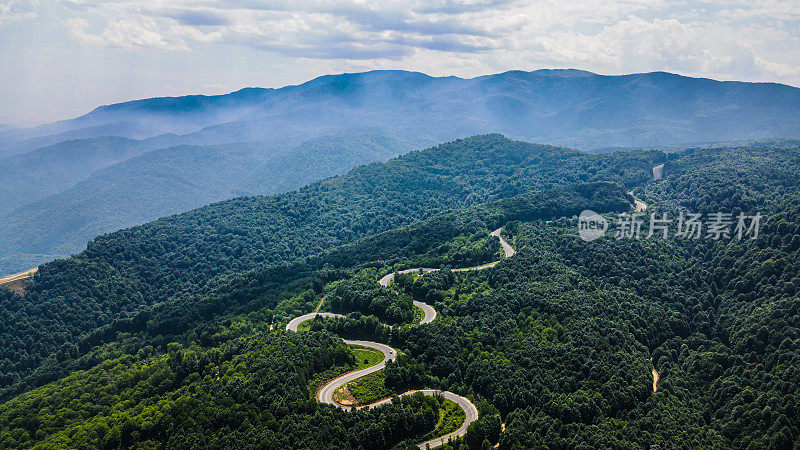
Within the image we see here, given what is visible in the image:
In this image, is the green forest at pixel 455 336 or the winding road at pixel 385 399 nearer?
the winding road at pixel 385 399

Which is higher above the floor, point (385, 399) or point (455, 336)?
point (455, 336)

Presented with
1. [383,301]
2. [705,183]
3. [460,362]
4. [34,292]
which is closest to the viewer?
[460,362]

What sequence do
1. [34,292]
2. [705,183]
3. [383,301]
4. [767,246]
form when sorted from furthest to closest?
[705,183] → [34,292] → [767,246] → [383,301]

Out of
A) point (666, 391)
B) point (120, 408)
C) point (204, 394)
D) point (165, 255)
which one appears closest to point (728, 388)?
point (666, 391)

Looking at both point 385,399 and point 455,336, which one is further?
point 455,336

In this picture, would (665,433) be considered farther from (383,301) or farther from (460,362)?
(383,301)

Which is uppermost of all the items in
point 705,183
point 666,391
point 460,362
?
point 705,183

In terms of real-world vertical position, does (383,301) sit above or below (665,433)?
above

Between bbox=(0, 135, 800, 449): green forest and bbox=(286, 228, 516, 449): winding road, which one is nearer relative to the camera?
bbox=(286, 228, 516, 449): winding road
